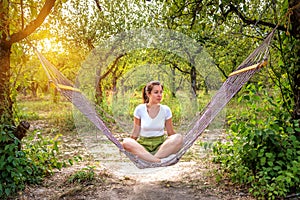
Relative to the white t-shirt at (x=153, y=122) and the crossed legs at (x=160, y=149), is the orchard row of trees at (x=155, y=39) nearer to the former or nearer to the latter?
the crossed legs at (x=160, y=149)

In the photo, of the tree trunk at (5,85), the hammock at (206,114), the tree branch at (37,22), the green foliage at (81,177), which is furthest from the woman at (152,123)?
the tree branch at (37,22)

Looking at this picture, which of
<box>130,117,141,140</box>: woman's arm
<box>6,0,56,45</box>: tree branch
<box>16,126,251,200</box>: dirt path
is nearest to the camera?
<box>6,0,56,45</box>: tree branch

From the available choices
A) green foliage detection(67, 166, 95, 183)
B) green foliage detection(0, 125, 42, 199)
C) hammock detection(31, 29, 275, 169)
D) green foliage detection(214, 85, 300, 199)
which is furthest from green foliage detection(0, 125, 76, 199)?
green foliage detection(214, 85, 300, 199)

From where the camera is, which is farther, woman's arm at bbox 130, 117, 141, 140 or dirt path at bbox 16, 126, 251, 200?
woman's arm at bbox 130, 117, 141, 140

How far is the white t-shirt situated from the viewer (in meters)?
2.80

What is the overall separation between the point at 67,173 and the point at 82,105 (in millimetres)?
865

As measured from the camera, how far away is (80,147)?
175 inches

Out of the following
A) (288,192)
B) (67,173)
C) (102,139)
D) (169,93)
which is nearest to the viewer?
(288,192)

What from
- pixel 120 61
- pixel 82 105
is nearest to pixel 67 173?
pixel 82 105

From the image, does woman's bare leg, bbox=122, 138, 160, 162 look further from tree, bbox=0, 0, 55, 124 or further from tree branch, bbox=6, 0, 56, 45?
tree branch, bbox=6, 0, 56, 45

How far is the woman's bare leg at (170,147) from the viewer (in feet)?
8.34

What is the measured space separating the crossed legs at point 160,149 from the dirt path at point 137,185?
0.38ft

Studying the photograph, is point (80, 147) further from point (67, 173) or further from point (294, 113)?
point (294, 113)

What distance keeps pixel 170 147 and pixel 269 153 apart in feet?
2.26
